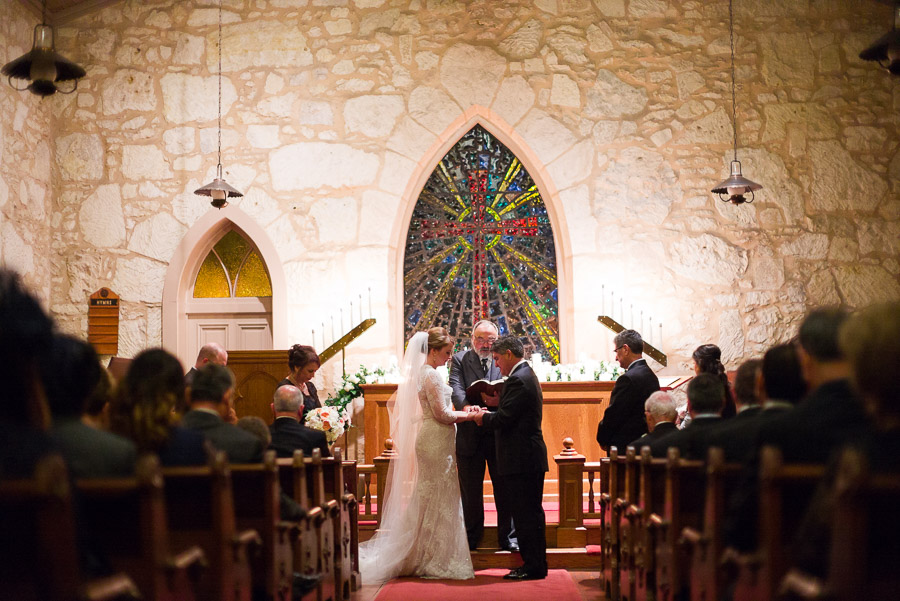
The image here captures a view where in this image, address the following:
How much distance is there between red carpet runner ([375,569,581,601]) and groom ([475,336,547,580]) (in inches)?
6.3

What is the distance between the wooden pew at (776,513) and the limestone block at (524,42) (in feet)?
23.7

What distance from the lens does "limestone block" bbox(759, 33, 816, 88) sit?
8.84 meters

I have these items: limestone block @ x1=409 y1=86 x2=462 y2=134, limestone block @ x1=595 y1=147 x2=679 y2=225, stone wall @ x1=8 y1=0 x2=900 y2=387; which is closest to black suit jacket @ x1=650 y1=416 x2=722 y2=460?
stone wall @ x1=8 y1=0 x2=900 y2=387

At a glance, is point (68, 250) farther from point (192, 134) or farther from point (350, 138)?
point (350, 138)

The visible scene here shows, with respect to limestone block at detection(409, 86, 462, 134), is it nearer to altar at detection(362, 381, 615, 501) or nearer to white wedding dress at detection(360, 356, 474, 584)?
altar at detection(362, 381, 615, 501)

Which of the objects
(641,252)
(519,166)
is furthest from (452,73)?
(641,252)

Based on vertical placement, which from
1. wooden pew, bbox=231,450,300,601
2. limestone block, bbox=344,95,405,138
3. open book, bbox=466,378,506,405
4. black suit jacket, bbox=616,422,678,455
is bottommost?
wooden pew, bbox=231,450,300,601

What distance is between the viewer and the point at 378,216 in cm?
883

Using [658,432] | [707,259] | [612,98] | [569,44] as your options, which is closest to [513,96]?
[569,44]

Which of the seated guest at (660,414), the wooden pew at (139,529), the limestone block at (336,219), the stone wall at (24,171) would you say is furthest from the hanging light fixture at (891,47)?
the stone wall at (24,171)

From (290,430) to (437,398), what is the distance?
161cm

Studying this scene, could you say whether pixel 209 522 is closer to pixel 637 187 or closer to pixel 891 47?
pixel 891 47

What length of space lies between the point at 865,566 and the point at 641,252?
275 inches

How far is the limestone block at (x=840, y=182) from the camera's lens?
8.70m
